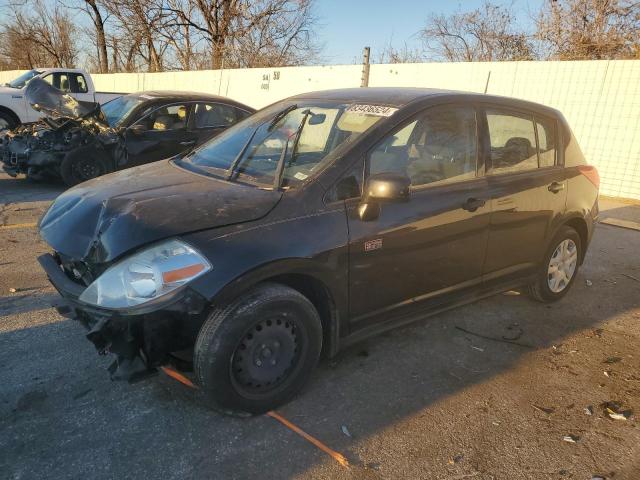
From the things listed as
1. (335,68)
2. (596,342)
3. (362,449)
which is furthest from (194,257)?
(335,68)

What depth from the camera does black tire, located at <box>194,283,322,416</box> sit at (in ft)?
8.10

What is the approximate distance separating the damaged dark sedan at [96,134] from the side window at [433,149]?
497 centimetres

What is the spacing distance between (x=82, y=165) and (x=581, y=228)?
6940 mm

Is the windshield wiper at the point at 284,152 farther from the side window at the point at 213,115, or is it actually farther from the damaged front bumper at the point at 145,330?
the side window at the point at 213,115

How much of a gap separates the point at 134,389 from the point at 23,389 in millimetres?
615

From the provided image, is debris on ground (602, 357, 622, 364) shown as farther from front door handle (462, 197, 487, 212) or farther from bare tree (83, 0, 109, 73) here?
bare tree (83, 0, 109, 73)

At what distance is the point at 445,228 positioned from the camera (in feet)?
10.8

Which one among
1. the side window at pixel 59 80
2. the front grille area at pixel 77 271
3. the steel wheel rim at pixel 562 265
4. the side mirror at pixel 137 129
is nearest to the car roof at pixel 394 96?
the steel wheel rim at pixel 562 265

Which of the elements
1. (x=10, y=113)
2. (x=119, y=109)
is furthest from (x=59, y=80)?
(x=119, y=109)

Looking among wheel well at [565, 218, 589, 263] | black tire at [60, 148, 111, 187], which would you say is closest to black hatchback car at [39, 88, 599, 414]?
wheel well at [565, 218, 589, 263]

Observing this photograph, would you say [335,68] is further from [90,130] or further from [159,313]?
[159,313]

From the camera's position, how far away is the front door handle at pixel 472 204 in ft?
11.2

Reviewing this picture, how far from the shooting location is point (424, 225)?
318 cm

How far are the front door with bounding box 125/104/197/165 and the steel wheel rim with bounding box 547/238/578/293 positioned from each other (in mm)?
5398
